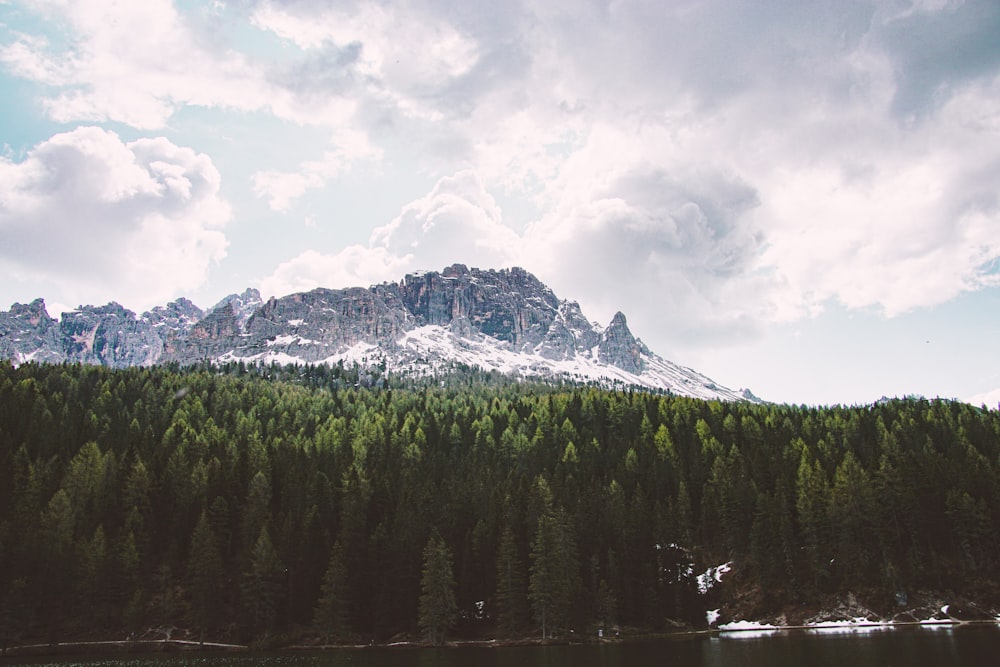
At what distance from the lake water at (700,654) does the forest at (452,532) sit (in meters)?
8.31

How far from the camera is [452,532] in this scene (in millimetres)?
85312

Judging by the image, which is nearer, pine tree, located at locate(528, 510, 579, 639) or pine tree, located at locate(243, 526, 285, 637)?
pine tree, located at locate(528, 510, 579, 639)

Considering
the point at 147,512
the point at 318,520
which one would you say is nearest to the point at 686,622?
the point at 318,520

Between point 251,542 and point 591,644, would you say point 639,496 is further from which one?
point 251,542

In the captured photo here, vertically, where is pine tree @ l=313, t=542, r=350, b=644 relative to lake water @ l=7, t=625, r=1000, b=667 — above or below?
above

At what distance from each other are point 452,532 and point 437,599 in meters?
12.6

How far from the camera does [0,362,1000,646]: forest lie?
247 ft

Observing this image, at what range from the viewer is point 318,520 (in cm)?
8500

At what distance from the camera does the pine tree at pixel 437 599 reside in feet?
240

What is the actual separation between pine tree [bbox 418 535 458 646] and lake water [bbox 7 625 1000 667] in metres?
3.77

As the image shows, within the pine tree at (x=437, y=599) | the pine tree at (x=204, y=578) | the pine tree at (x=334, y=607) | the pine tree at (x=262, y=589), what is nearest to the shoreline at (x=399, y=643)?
the pine tree at (x=334, y=607)

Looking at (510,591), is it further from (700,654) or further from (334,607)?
(700,654)

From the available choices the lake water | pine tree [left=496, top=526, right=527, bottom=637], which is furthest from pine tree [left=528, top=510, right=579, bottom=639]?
the lake water

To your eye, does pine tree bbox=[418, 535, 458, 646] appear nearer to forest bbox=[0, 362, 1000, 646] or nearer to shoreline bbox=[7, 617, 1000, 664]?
forest bbox=[0, 362, 1000, 646]
